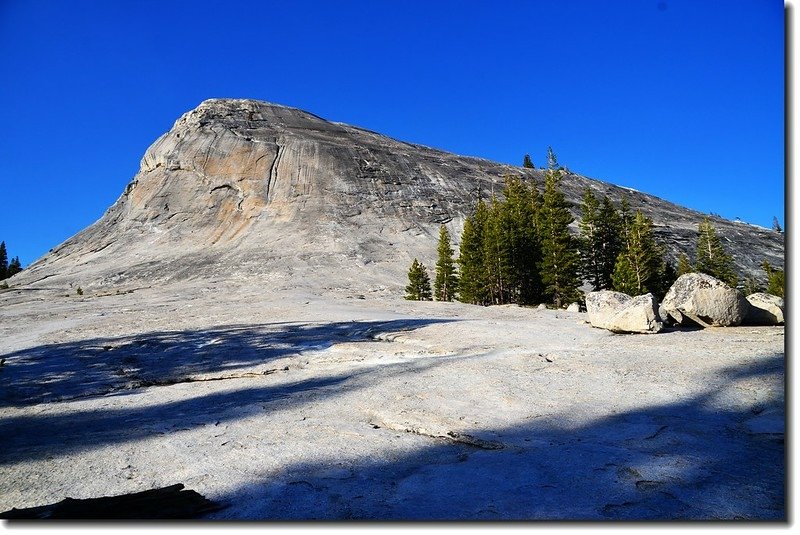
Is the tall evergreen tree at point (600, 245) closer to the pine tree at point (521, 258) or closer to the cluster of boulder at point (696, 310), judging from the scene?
the pine tree at point (521, 258)

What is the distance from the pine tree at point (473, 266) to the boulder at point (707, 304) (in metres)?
27.3

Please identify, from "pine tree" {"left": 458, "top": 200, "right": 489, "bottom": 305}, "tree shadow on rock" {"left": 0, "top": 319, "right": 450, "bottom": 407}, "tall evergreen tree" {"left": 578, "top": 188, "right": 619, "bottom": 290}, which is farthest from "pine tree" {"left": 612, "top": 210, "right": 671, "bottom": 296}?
"tree shadow on rock" {"left": 0, "top": 319, "right": 450, "bottom": 407}

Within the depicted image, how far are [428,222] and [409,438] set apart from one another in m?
57.8

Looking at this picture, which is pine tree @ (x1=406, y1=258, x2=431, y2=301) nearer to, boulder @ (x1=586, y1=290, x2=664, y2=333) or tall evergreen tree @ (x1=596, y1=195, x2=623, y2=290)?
tall evergreen tree @ (x1=596, y1=195, x2=623, y2=290)

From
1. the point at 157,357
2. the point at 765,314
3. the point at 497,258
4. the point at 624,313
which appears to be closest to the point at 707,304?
the point at 765,314

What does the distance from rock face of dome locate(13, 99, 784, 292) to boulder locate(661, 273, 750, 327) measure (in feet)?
98.9

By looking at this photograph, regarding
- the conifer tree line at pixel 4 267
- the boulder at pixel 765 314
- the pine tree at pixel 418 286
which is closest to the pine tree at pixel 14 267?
the conifer tree line at pixel 4 267

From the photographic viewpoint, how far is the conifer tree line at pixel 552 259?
37.6 m

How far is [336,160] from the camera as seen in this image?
69812 millimetres

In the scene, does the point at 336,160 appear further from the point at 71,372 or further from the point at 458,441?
the point at 458,441

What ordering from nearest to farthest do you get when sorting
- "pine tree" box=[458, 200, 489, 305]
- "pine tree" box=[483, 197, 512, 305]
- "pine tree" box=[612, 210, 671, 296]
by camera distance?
"pine tree" box=[612, 210, 671, 296] < "pine tree" box=[483, 197, 512, 305] < "pine tree" box=[458, 200, 489, 305]

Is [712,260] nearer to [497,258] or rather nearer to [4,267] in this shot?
[497,258]

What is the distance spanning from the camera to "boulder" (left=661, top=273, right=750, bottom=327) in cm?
1388

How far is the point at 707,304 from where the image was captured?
13.9 meters
